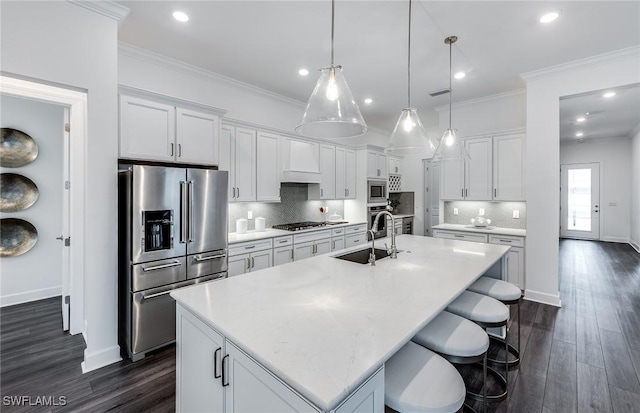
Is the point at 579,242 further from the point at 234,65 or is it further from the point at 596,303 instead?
the point at 234,65

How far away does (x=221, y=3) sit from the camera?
245cm

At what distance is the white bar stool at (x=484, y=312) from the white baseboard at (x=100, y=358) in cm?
281

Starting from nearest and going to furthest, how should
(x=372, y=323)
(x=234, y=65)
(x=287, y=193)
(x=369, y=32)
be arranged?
(x=372, y=323) → (x=369, y=32) → (x=234, y=65) → (x=287, y=193)

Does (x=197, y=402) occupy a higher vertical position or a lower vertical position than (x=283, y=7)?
lower

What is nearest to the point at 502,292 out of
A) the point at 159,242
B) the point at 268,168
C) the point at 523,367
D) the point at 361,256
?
the point at 523,367

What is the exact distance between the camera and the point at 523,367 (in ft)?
7.89

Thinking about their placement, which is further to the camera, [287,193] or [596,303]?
[287,193]

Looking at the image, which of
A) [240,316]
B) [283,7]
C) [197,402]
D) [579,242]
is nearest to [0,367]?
[197,402]

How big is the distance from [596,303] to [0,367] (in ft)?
21.0

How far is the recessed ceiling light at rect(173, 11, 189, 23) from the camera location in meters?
2.56

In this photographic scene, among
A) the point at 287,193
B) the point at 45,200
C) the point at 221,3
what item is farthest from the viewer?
the point at 287,193

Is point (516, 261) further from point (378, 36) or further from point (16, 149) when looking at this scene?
point (16, 149)

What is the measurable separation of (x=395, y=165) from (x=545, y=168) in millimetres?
3331

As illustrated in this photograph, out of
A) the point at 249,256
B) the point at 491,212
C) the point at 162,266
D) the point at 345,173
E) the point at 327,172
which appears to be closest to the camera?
the point at 162,266
